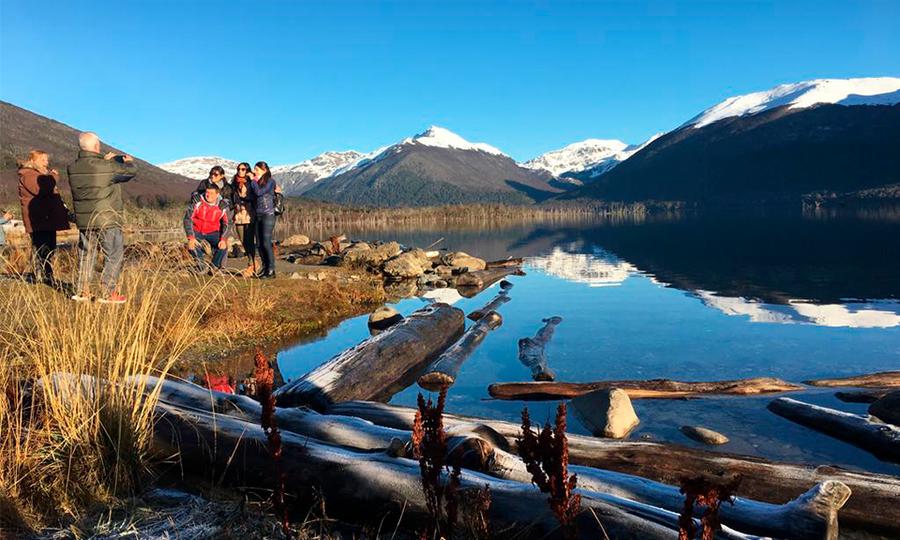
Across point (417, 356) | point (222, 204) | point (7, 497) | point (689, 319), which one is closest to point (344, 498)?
point (7, 497)

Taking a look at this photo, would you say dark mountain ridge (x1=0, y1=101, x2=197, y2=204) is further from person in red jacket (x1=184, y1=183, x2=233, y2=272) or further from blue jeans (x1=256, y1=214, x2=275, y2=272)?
person in red jacket (x1=184, y1=183, x2=233, y2=272)

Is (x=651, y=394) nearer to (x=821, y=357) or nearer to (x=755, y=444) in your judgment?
(x=755, y=444)

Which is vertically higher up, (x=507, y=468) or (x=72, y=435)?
(x=72, y=435)

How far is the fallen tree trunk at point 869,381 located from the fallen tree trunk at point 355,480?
20.9 feet

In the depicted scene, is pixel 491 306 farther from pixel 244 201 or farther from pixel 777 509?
pixel 777 509

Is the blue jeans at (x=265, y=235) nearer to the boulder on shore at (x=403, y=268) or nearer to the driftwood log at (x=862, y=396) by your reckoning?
the boulder on shore at (x=403, y=268)

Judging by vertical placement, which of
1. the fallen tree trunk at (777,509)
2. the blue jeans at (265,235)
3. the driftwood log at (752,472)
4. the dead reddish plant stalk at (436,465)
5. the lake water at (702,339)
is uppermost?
the blue jeans at (265,235)

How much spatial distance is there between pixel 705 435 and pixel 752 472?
2.06 m

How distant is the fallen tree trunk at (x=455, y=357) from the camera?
777cm

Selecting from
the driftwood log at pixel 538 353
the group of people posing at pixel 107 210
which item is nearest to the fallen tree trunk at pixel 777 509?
the group of people posing at pixel 107 210

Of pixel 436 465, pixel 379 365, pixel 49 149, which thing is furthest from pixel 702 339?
pixel 49 149

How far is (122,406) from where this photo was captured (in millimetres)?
3510

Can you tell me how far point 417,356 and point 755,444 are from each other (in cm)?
499

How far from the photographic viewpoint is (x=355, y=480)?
2.95 m
